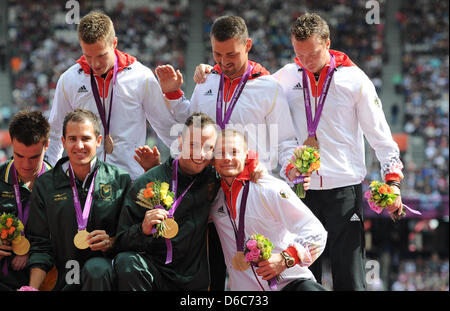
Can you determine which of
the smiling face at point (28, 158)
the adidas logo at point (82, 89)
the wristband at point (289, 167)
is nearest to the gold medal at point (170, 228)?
the wristband at point (289, 167)

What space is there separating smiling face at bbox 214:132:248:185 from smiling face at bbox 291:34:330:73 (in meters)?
1.00

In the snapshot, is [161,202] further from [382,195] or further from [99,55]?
[382,195]

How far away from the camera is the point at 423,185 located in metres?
17.4

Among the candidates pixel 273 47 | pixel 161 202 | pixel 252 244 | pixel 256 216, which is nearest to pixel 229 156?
pixel 256 216

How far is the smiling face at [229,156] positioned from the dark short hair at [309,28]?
1.04 meters

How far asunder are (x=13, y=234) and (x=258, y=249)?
1736mm

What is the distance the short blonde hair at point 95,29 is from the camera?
4.88 metres

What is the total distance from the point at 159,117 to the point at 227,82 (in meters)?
0.65

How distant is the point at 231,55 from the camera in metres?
4.98

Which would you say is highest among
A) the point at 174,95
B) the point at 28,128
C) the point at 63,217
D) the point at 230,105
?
the point at 174,95

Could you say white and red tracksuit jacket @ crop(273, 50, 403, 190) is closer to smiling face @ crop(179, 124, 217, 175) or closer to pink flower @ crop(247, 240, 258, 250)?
smiling face @ crop(179, 124, 217, 175)

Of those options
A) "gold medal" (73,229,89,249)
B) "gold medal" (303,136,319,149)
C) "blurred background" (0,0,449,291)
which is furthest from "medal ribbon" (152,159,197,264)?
"blurred background" (0,0,449,291)
